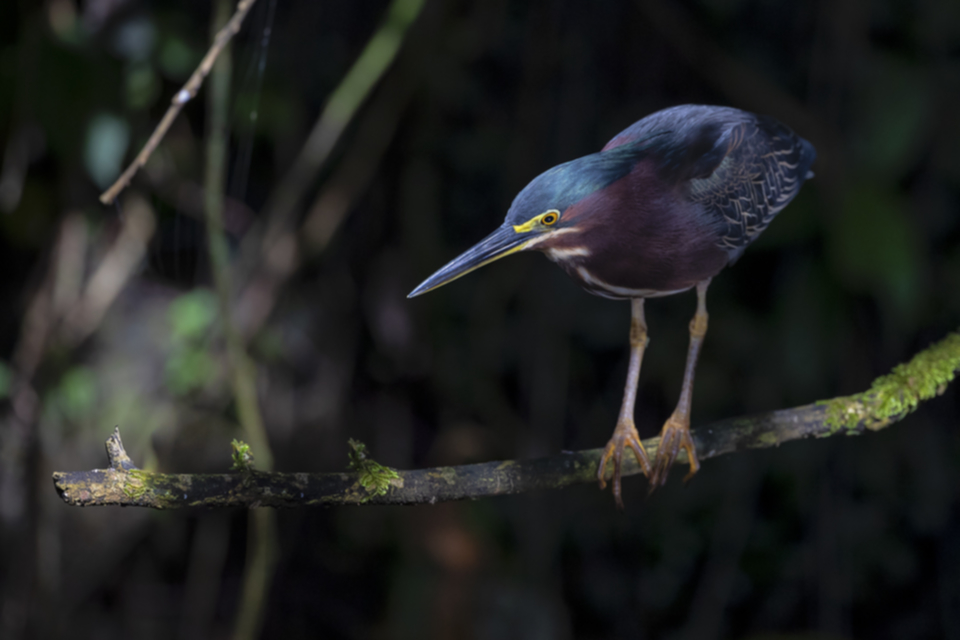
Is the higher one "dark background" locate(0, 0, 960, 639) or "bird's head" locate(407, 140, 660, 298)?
"bird's head" locate(407, 140, 660, 298)

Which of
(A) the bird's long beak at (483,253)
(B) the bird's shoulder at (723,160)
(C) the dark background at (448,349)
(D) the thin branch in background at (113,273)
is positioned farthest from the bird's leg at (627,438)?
(D) the thin branch in background at (113,273)

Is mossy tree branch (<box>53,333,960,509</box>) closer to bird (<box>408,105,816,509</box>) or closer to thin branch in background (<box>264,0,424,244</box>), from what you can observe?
bird (<box>408,105,816,509</box>)

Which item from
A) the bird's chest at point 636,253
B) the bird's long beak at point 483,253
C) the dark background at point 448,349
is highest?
the bird's long beak at point 483,253

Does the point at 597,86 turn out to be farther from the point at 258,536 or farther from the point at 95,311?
the point at 95,311

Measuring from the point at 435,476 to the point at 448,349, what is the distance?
1923 mm

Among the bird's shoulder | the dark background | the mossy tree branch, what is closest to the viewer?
the mossy tree branch

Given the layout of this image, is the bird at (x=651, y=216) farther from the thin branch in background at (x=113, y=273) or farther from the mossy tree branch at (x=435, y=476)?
the thin branch in background at (x=113, y=273)

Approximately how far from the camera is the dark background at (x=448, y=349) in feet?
5.76

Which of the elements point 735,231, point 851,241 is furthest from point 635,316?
point 851,241

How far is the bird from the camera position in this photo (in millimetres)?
663

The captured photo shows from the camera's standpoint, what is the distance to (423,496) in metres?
0.69

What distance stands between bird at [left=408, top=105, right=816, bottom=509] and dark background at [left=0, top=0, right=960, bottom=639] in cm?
72

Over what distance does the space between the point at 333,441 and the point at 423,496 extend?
2069 mm

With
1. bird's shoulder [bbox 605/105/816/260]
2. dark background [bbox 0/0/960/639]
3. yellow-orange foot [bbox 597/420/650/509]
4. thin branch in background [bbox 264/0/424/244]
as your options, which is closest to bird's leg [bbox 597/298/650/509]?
yellow-orange foot [bbox 597/420/650/509]
